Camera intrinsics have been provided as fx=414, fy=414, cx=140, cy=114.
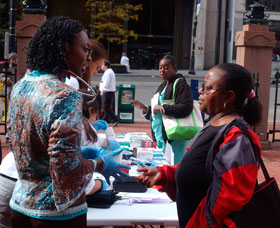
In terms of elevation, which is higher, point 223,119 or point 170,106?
point 223,119

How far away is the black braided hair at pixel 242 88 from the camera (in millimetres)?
2365

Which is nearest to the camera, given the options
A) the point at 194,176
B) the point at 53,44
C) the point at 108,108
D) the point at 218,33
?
the point at 53,44

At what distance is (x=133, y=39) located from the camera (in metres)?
38.2

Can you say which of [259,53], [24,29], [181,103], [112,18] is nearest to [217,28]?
[112,18]

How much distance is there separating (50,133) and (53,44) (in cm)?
46

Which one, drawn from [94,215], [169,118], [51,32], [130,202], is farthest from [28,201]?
[169,118]

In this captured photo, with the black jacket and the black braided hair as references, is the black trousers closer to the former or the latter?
the black jacket

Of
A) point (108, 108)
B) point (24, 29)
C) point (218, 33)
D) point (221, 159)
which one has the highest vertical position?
point (218, 33)

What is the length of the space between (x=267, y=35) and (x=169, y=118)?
494 centimetres

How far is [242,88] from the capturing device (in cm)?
238

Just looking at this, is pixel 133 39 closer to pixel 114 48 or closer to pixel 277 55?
pixel 114 48

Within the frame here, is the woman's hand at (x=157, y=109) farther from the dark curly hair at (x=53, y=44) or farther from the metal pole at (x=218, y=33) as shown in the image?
the metal pole at (x=218, y=33)

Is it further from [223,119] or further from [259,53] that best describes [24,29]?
[223,119]

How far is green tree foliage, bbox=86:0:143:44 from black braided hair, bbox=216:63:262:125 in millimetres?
32207
